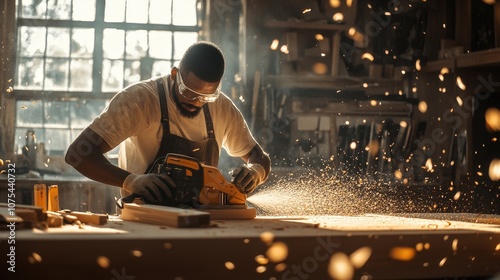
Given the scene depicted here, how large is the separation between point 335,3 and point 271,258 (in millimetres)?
3766

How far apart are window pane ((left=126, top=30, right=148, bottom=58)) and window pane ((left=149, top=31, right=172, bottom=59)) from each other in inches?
1.8

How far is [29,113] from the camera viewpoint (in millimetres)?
5457

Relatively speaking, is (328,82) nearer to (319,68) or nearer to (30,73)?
(319,68)

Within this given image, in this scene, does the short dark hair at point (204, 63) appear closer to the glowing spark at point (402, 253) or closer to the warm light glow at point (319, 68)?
the glowing spark at point (402, 253)

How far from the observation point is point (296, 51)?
5340 mm

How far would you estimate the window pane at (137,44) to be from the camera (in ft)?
18.4

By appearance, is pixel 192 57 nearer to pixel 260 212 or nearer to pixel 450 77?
pixel 260 212

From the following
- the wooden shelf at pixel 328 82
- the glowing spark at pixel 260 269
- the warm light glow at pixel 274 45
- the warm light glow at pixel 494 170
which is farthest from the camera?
the warm light glow at pixel 274 45

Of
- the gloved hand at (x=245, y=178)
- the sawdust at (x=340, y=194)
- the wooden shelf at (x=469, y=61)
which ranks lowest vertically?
the sawdust at (x=340, y=194)

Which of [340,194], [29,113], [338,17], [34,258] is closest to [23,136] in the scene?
[29,113]

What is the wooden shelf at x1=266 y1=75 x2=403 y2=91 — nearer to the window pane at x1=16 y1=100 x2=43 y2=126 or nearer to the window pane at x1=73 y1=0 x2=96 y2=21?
the window pane at x1=73 y1=0 x2=96 y2=21

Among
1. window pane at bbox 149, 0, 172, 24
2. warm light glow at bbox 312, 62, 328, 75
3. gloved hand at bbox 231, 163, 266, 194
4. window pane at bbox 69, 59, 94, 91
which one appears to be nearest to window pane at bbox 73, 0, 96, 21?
window pane at bbox 69, 59, 94, 91

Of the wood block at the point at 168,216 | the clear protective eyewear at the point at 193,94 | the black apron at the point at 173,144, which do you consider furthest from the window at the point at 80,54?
the wood block at the point at 168,216

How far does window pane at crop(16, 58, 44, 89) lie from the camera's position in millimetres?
5430
